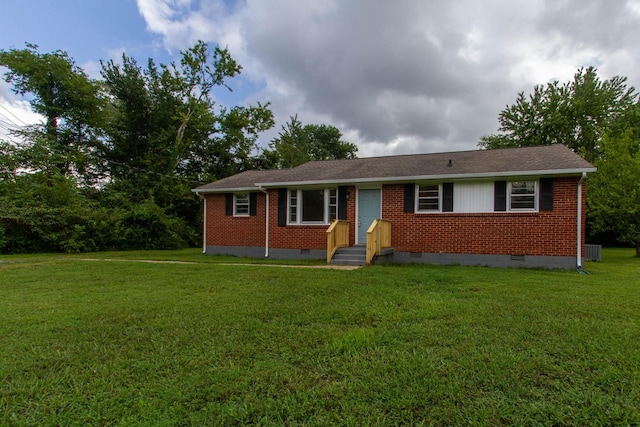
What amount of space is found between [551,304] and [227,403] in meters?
4.52

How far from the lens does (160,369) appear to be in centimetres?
271

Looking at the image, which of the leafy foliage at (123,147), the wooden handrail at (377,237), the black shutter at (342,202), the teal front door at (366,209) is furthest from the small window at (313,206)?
the leafy foliage at (123,147)

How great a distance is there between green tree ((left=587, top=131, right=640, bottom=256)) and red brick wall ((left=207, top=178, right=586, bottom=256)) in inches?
301

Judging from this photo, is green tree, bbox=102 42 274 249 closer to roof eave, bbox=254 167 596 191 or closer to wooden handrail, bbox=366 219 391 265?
roof eave, bbox=254 167 596 191

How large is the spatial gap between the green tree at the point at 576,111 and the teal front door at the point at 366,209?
20143 mm

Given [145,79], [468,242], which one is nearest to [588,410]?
[468,242]

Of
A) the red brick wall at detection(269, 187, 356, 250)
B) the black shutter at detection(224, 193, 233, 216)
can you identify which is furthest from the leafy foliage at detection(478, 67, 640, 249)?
the black shutter at detection(224, 193, 233, 216)

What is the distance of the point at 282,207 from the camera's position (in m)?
12.0

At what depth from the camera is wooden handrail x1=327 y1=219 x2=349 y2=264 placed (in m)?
9.86

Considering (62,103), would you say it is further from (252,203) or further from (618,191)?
(618,191)

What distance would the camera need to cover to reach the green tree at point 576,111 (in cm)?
2406

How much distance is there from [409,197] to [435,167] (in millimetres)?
1307

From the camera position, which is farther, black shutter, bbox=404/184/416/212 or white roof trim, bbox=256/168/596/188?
black shutter, bbox=404/184/416/212

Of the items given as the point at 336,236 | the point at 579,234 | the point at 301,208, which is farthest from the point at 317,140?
the point at 579,234
